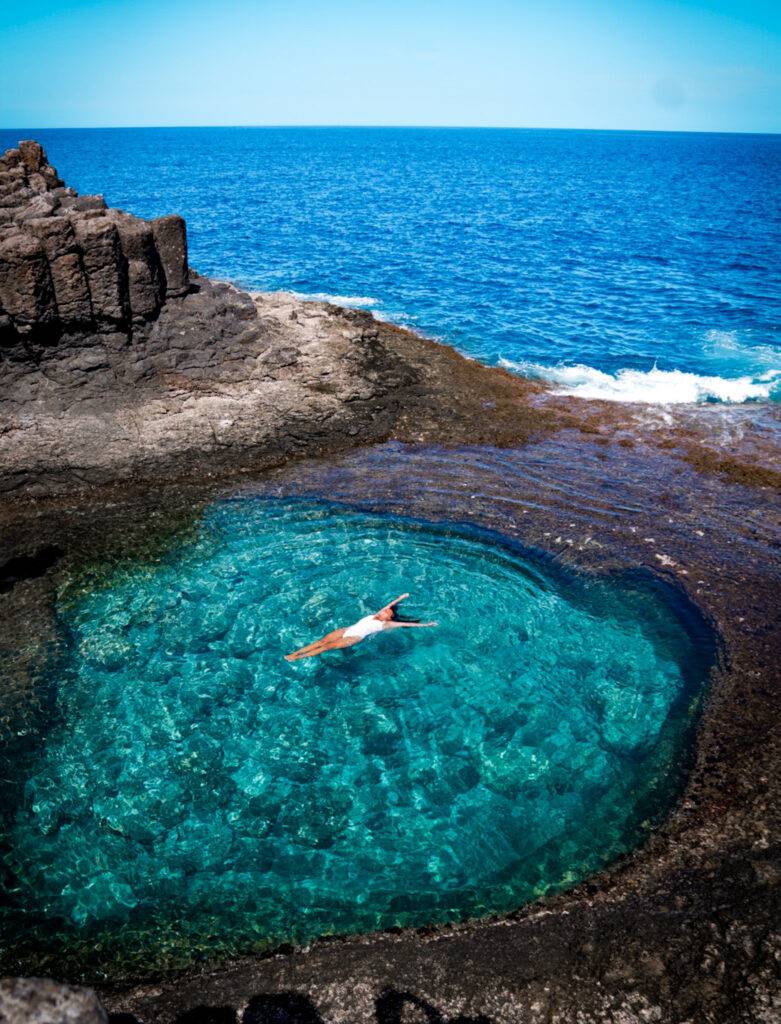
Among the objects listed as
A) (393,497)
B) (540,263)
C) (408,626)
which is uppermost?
(540,263)

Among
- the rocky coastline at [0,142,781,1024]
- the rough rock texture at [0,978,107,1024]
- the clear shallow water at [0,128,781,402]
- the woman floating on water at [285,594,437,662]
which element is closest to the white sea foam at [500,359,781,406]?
the clear shallow water at [0,128,781,402]

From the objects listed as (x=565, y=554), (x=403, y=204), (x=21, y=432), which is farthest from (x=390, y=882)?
(x=403, y=204)

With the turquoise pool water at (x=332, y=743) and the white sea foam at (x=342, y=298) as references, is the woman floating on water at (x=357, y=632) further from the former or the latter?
the white sea foam at (x=342, y=298)

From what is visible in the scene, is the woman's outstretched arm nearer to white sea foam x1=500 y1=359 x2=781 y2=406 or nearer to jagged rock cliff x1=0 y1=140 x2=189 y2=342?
jagged rock cliff x1=0 y1=140 x2=189 y2=342

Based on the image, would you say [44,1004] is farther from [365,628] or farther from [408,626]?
[408,626]

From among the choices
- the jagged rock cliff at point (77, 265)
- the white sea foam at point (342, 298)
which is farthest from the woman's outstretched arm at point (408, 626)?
the white sea foam at point (342, 298)

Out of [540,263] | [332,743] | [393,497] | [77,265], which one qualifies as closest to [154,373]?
[77,265]

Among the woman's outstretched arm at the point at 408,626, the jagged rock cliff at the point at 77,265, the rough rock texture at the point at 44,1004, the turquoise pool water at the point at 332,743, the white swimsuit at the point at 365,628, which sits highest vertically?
the jagged rock cliff at the point at 77,265
